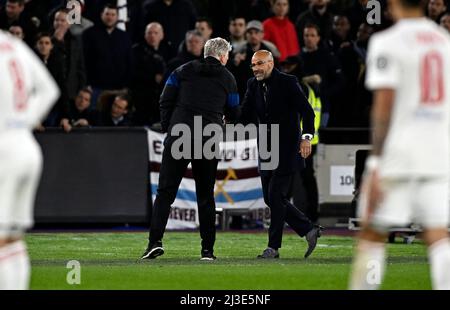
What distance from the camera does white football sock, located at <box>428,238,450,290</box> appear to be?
870 cm

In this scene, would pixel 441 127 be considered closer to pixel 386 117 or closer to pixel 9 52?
pixel 386 117

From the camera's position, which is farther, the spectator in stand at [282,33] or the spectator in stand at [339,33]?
the spectator in stand at [339,33]

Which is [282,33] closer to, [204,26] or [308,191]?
[204,26]

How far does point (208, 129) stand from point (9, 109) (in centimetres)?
565

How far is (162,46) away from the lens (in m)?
20.9

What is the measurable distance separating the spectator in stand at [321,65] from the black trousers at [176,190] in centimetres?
617

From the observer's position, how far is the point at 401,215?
8.74 m

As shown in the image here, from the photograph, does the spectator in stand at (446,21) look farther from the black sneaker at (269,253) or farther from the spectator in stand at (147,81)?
the black sneaker at (269,253)

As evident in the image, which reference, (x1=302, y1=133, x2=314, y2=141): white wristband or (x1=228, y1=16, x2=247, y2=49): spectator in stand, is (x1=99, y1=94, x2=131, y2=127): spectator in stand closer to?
(x1=228, y1=16, x2=247, y2=49): spectator in stand

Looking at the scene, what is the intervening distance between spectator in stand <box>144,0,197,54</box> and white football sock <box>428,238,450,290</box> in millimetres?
12775

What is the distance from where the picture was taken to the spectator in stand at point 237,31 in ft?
66.0

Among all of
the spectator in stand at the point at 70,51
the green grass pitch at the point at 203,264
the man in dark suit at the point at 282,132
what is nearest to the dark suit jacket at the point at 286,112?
the man in dark suit at the point at 282,132

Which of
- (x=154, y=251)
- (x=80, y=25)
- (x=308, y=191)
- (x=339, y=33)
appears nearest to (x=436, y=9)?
(x=339, y=33)

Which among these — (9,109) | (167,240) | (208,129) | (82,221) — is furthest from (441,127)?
(82,221)
